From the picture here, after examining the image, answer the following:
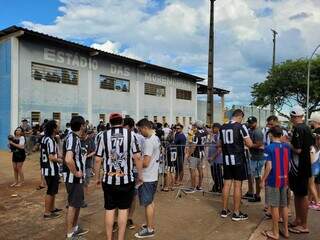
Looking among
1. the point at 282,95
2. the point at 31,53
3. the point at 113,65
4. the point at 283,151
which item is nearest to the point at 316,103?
the point at 282,95

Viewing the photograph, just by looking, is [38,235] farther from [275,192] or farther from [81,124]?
[275,192]

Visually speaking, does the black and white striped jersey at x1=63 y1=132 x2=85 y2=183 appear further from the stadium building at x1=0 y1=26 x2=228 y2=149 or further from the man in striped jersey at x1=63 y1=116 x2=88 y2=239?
the stadium building at x1=0 y1=26 x2=228 y2=149

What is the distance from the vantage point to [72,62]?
70.9ft

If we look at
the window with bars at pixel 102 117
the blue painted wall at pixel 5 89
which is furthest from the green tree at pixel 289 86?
the blue painted wall at pixel 5 89

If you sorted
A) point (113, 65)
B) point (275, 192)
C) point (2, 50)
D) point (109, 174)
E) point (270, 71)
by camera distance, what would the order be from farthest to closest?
point (270, 71), point (113, 65), point (2, 50), point (275, 192), point (109, 174)

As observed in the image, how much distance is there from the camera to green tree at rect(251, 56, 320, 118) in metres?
36.5

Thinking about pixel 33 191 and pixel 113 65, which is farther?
pixel 113 65

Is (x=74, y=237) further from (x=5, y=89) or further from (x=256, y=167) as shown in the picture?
(x=5, y=89)

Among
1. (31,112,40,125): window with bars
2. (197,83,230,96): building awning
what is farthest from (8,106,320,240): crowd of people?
(197,83,230,96): building awning

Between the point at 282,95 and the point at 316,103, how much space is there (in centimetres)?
347

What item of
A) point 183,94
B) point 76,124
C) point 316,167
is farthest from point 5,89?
point 183,94

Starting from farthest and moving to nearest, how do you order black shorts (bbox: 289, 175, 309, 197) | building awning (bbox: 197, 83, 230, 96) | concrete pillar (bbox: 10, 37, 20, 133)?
building awning (bbox: 197, 83, 230, 96) < concrete pillar (bbox: 10, 37, 20, 133) < black shorts (bbox: 289, 175, 309, 197)

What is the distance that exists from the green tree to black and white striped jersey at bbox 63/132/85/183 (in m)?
33.3

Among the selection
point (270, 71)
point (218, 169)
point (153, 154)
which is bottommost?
point (218, 169)
